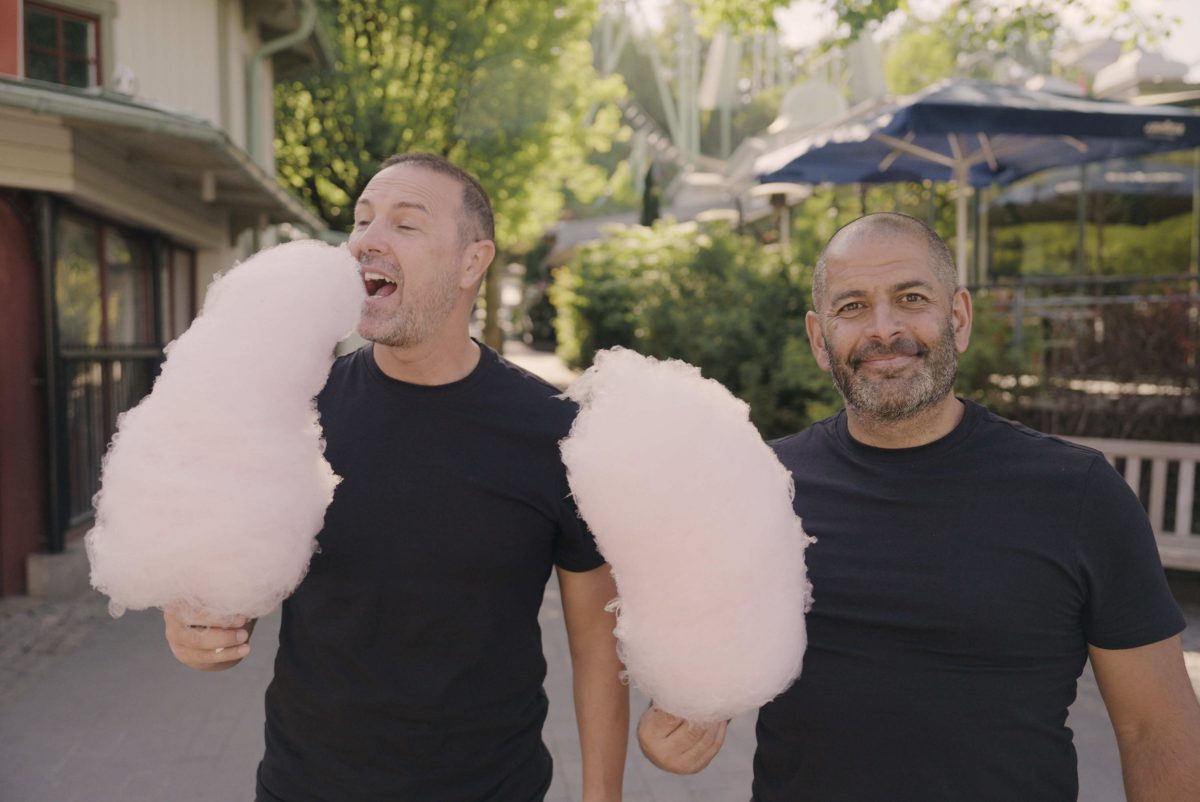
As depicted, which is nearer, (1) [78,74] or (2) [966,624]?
(2) [966,624]

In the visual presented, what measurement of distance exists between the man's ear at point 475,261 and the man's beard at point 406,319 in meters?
0.09

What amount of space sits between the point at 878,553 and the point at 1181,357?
19.2ft

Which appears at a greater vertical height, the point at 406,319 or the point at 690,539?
the point at 406,319

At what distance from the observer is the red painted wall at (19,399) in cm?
618

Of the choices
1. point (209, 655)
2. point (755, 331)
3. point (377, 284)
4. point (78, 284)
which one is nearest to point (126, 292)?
point (78, 284)

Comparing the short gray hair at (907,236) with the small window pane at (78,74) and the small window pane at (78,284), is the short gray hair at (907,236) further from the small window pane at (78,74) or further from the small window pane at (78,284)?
the small window pane at (78,74)

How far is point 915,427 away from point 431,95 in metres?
16.4

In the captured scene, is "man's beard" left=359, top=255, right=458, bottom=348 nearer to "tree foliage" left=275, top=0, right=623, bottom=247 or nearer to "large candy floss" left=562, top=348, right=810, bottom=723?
"large candy floss" left=562, top=348, right=810, bottom=723

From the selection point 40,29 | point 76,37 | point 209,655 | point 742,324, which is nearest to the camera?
point 209,655

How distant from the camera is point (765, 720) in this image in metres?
1.82

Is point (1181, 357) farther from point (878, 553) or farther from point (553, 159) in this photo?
point (553, 159)

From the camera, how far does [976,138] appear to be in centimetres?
931

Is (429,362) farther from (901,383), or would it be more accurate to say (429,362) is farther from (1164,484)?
(1164,484)

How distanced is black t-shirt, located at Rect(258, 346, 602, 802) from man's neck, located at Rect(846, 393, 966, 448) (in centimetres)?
57
